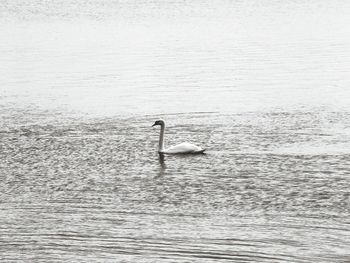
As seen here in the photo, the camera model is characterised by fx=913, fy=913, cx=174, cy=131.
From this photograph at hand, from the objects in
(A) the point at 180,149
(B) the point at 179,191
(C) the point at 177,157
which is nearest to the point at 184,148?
(A) the point at 180,149

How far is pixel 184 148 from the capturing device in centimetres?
2523

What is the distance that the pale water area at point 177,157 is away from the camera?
18.3 m

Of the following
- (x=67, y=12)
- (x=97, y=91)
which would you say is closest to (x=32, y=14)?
(x=67, y=12)

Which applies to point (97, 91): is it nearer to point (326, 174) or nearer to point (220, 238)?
point (326, 174)

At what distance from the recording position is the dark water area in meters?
17.9

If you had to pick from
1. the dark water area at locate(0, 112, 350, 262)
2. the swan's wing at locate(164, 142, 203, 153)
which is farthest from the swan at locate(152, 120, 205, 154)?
the dark water area at locate(0, 112, 350, 262)

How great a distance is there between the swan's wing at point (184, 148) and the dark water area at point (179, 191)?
24 centimetres

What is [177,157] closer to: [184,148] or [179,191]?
[184,148]

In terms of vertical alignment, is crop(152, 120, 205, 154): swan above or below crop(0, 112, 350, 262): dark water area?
above

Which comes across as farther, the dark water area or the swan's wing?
the swan's wing

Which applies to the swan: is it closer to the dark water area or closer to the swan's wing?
the swan's wing

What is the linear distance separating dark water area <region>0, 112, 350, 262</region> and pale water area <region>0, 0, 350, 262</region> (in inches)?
1.9

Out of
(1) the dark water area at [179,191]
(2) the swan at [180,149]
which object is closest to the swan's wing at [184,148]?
(2) the swan at [180,149]

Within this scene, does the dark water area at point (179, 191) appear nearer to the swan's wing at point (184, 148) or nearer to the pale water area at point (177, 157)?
the pale water area at point (177, 157)
